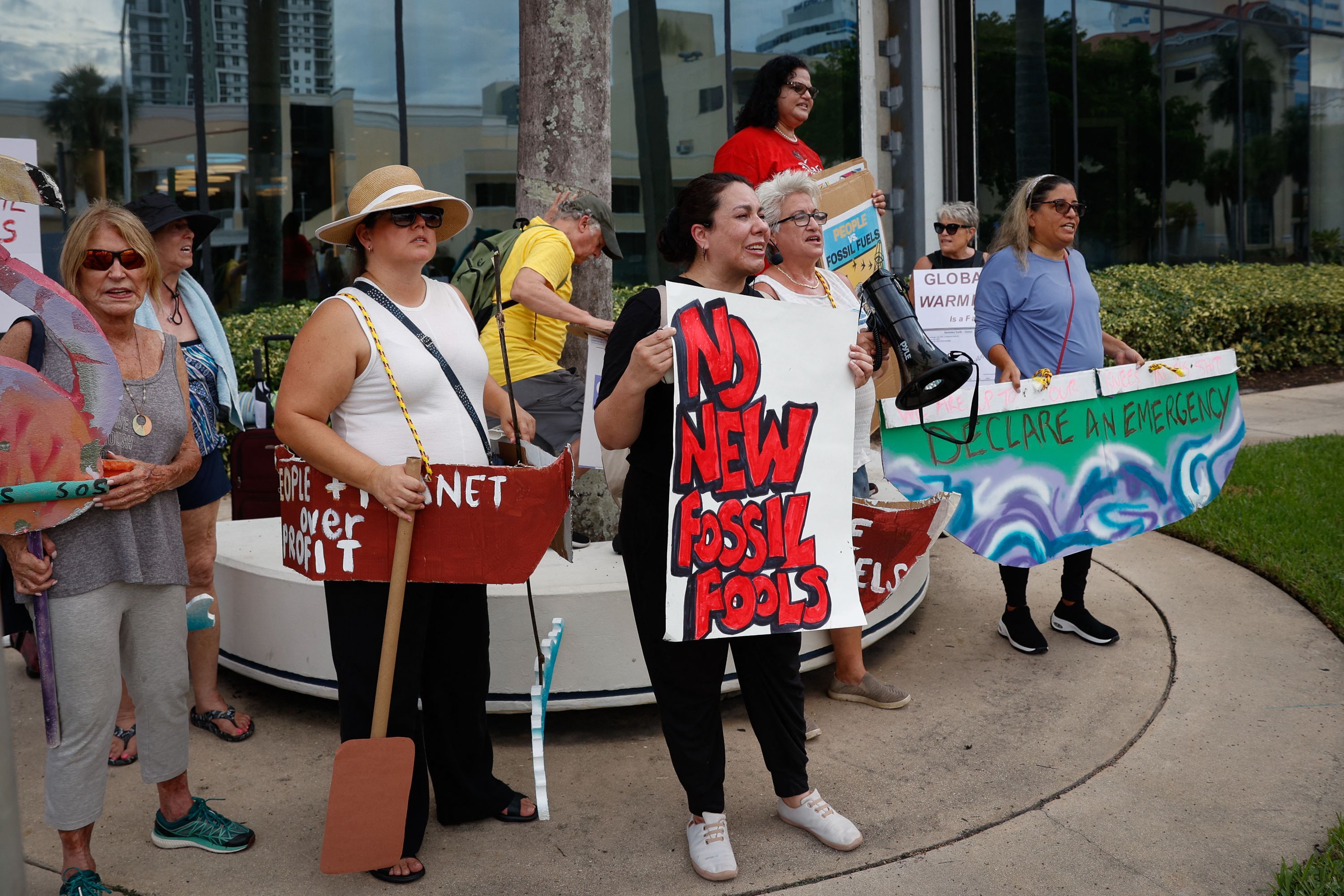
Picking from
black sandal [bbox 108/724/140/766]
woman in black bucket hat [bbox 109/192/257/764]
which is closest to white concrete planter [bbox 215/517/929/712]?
woman in black bucket hat [bbox 109/192/257/764]

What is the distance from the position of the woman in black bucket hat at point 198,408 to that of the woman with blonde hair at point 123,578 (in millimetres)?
575

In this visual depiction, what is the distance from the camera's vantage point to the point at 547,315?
14.2ft

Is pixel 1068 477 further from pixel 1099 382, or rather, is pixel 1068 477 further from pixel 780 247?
pixel 780 247

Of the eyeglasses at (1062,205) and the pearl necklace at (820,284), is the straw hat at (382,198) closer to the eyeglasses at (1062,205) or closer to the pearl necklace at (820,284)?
the pearl necklace at (820,284)

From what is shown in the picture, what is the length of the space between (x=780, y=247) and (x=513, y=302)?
4.46 feet

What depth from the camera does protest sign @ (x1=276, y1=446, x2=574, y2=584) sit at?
295cm

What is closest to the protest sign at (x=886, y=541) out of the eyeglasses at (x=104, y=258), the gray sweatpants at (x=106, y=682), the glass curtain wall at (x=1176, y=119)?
the gray sweatpants at (x=106, y=682)

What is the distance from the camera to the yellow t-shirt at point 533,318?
4.43 m

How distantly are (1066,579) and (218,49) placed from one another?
8.51m

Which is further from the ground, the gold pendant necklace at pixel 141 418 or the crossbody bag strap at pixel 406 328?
the crossbody bag strap at pixel 406 328

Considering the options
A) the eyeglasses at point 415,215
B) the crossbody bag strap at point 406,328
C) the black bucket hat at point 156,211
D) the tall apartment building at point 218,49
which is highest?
the tall apartment building at point 218,49

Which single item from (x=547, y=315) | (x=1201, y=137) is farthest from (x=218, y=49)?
(x=1201, y=137)

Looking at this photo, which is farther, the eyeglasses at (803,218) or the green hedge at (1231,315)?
the green hedge at (1231,315)

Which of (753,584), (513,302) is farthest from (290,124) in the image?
(753,584)
